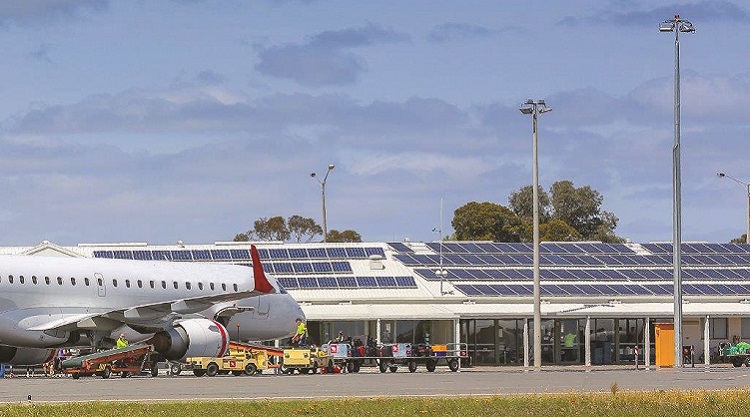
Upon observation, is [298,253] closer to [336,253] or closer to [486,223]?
[336,253]

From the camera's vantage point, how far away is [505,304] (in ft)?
238

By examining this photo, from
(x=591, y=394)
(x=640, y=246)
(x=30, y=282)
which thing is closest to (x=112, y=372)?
(x=30, y=282)

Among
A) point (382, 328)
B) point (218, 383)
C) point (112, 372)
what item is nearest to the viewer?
point (218, 383)

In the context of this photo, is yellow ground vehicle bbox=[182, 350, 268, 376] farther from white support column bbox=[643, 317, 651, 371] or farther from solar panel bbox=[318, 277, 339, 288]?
white support column bbox=[643, 317, 651, 371]

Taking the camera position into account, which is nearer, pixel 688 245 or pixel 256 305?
pixel 256 305

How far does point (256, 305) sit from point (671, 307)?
82.8 ft

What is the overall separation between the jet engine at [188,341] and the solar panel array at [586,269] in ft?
85.9

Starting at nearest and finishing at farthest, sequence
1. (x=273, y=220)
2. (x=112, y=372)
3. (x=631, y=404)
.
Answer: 1. (x=631, y=404)
2. (x=112, y=372)
3. (x=273, y=220)

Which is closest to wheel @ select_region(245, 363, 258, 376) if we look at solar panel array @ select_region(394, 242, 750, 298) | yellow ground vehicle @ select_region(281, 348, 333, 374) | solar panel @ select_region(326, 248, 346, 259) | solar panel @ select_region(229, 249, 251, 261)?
yellow ground vehicle @ select_region(281, 348, 333, 374)

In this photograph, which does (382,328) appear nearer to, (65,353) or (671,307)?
(671,307)

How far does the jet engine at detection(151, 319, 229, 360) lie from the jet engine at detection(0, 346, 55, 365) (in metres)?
5.52

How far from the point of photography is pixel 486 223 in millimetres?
131125

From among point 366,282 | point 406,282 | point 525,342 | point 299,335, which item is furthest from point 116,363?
point 406,282

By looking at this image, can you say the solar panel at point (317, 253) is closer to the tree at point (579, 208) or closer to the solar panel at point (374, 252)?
the solar panel at point (374, 252)
